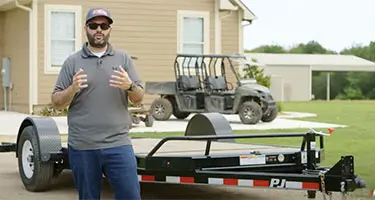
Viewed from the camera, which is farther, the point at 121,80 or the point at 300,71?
the point at 300,71

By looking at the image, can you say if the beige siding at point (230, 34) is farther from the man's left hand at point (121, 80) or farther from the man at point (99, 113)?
the man's left hand at point (121, 80)

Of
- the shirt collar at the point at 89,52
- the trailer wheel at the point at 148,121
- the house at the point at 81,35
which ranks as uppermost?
the house at the point at 81,35

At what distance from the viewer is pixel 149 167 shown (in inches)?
295

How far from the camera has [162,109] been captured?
2102cm

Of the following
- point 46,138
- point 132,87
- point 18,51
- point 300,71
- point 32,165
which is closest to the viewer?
point 132,87

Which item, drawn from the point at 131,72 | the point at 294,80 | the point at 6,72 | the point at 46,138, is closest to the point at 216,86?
the point at 6,72

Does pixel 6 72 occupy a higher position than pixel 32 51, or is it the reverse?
pixel 32 51

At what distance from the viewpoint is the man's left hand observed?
198 inches

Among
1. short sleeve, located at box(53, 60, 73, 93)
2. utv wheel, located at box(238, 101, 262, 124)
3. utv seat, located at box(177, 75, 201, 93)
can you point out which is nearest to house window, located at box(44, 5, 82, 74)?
utv seat, located at box(177, 75, 201, 93)

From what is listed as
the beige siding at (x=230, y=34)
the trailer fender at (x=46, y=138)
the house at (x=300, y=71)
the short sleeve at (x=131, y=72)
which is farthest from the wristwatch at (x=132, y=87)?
the house at (x=300, y=71)

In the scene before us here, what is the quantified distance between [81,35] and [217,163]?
1526 centimetres

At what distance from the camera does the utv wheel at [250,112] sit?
19672mm

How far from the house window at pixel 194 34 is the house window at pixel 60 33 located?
11.1 feet

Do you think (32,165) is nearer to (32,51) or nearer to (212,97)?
(212,97)
